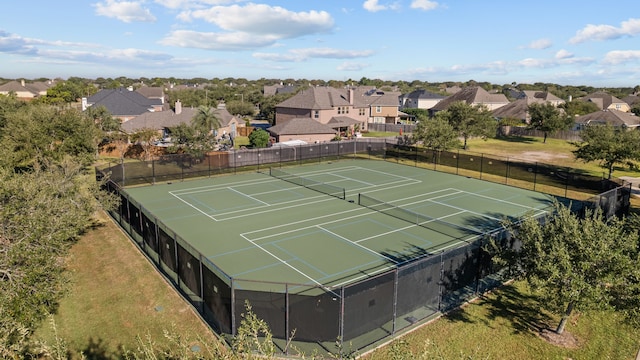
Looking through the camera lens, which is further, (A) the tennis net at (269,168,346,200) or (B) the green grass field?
(A) the tennis net at (269,168,346,200)

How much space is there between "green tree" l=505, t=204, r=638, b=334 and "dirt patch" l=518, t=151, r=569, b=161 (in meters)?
43.6

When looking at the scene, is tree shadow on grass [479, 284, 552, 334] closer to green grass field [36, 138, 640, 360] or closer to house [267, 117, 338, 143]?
green grass field [36, 138, 640, 360]

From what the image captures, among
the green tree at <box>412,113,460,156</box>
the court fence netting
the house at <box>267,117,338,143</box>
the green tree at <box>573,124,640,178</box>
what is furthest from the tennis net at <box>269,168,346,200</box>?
the green tree at <box>573,124,640,178</box>

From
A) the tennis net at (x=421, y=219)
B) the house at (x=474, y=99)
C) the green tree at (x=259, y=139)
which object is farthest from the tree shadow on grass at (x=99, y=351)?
the house at (x=474, y=99)

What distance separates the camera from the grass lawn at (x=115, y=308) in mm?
14344

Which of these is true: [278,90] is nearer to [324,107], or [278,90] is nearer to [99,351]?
[324,107]

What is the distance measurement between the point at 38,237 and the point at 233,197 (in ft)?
67.2

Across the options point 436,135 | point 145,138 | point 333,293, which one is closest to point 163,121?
point 145,138

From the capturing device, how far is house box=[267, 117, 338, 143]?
193ft

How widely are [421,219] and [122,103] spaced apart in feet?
208

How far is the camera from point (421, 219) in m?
27.2

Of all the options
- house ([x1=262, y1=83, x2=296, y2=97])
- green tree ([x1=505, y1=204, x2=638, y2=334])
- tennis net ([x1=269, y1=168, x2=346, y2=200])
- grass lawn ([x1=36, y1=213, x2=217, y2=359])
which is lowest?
grass lawn ([x1=36, y1=213, x2=217, y2=359])

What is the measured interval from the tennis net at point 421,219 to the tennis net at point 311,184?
259cm

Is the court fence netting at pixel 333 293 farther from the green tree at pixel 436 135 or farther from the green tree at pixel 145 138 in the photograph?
the green tree at pixel 145 138
